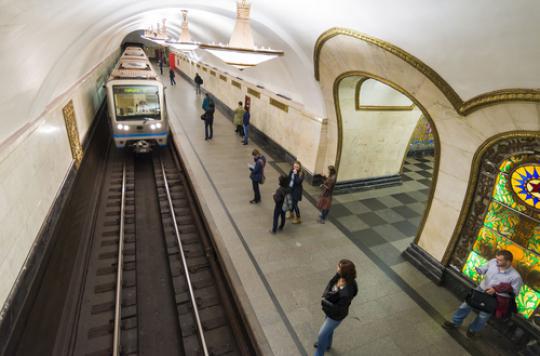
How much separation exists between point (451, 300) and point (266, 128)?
806cm

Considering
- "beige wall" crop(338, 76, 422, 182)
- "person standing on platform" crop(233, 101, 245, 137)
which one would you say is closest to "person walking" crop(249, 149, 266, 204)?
"beige wall" crop(338, 76, 422, 182)

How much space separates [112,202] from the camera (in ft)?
24.5

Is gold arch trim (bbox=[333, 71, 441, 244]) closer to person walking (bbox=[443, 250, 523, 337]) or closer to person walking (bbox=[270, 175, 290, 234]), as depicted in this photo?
person walking (bbox=[443, 250, 523, 337])

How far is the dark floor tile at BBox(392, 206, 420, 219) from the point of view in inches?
283

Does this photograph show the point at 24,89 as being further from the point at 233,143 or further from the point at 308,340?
the point at 233,143

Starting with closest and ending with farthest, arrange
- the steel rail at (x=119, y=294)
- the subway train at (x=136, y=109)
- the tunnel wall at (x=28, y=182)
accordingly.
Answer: the tunnel wall at (x=28, y=182), the steel rail at (x=119, y=294), the subway train at (x=136, y=109)

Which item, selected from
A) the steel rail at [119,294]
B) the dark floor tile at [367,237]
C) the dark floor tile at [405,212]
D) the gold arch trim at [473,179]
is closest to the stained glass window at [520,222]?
the gold arch trim at [473,179]

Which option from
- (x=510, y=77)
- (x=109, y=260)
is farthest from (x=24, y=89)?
(x=510, y=77)

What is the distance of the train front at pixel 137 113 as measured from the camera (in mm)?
8688

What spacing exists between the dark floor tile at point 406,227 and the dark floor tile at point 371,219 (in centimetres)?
32

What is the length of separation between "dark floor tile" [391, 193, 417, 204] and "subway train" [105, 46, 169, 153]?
7247 millimetres

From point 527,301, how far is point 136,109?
32.1ft

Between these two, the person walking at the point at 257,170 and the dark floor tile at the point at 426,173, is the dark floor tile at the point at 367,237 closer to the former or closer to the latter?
the person walking at the point at 257,170

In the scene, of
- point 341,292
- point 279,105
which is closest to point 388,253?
point 341,292
